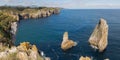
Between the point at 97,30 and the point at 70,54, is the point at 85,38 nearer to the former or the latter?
the point at 97,30

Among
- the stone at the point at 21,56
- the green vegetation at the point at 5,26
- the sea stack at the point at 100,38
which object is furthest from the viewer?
the sea stack at the point at 100,38

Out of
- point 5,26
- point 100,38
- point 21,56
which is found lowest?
point 100,38

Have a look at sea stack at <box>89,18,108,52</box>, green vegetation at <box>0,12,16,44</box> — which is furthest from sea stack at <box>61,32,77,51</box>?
green vegetation at <box>0,12,16,44</box>

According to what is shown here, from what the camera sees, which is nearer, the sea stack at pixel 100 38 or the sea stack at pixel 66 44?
the sea stack at pixel 100 38

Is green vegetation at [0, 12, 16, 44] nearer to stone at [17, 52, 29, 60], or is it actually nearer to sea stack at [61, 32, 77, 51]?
stone at [17, 52, 29, 60]

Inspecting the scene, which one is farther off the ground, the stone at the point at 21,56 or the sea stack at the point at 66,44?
the stone at the point at 21,56

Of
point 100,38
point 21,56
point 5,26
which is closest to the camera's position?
point 21,56

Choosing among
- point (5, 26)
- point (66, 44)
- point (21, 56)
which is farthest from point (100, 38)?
point (21, 56)

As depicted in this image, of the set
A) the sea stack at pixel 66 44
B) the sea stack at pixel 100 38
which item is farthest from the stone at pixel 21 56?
the sea stack at pixel 100 38

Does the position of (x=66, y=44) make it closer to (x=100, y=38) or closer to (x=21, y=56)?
(x=100, y=38)

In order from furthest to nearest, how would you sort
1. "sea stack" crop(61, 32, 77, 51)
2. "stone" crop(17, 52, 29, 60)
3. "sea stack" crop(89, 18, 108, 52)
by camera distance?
"sea stack" crop(61, 32, 77, 51) < "sea stack" crop(89, 18, 108, 52) < "stone" crop(17, 52, 29, 60)

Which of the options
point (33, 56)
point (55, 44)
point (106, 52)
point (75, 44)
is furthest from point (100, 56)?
point (33, 56)

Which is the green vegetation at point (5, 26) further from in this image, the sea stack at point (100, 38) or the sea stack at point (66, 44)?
the sea stack at point (100, 38)
